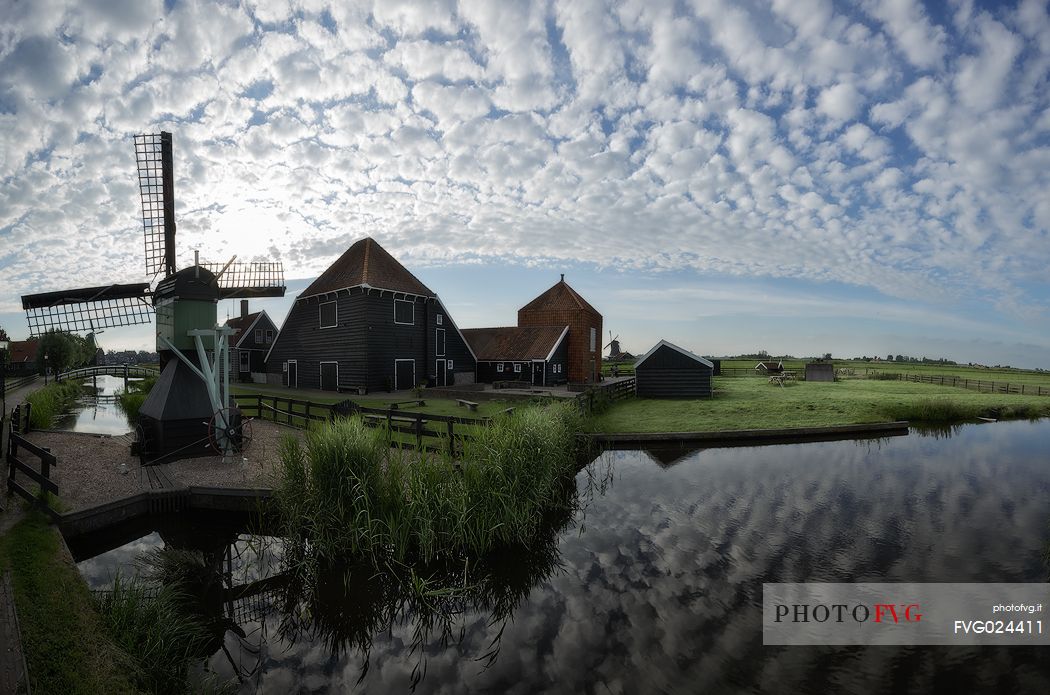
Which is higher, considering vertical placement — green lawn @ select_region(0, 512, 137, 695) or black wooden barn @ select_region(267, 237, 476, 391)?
black wooden barn @ select_region(267, 237, 476, 391)

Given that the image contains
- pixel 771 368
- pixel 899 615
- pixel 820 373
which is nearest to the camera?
pixel 899 615

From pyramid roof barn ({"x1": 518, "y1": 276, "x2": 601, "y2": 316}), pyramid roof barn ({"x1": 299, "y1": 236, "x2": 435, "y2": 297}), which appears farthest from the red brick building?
pyramid roof barn ({"x1": 299, "y1": 236, "x2": 435, "y2": 297})

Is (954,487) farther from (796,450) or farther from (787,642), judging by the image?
(787,642)

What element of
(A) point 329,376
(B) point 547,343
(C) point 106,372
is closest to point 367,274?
(A) point 329,376

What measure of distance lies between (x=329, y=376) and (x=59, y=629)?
24.7 meters

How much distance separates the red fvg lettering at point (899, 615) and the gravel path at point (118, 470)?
972cm

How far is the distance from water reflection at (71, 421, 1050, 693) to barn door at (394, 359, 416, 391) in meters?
18.3

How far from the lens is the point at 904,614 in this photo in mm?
6363

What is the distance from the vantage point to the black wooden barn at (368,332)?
86.3 feet

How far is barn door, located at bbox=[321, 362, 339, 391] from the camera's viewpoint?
2772 cm

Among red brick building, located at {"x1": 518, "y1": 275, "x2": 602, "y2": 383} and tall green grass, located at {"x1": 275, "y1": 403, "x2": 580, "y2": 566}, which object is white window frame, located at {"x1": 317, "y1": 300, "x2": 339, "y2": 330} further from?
tall green grass, located at {"x1": 275, "y1": 403, "x2": 580, "y2": 566}

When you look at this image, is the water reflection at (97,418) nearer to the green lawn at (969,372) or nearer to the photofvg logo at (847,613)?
the photofvg logo at (847,613)

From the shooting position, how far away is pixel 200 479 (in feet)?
34.2

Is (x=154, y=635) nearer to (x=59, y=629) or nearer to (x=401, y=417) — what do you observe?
(x=59, y=629)
